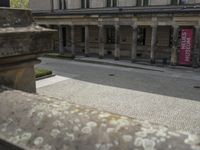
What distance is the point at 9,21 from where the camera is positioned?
2.34m

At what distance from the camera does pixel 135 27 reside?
93.8ft

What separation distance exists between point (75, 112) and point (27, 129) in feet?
1.21

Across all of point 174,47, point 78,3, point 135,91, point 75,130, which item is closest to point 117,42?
point 174,47

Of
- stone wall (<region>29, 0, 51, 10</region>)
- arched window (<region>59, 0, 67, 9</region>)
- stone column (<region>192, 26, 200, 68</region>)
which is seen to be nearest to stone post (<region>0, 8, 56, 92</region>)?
stone column (<region>192, 26, 200, 68</region>)

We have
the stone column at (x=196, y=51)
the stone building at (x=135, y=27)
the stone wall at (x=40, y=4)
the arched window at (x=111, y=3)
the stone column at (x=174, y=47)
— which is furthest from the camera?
the stone wall at (x=40, y=4)

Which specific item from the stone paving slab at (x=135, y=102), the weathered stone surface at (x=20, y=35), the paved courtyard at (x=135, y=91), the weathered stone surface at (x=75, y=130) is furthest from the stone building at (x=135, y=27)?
the weathered stone surface at (x=75, y=130)

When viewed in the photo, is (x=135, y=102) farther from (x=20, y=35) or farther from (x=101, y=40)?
(x=101, y=40)

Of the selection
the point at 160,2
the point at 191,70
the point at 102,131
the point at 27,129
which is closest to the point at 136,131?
the point at 102,131

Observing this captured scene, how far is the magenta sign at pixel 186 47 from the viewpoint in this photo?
83.9 feet

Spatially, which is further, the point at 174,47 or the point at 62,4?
the point at 62,4

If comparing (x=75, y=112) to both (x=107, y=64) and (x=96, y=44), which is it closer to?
(x=107, y=64)

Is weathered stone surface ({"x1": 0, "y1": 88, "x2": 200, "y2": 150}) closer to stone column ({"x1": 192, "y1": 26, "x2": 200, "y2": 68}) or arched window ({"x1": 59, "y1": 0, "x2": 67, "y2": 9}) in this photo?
stone column ({"x1": 192, "y1": 26, "x2": 200, "y2": 68})

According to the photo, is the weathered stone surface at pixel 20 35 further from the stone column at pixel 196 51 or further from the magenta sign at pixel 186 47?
the magenta sign at pixel 186 47

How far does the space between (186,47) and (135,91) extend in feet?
35.6
